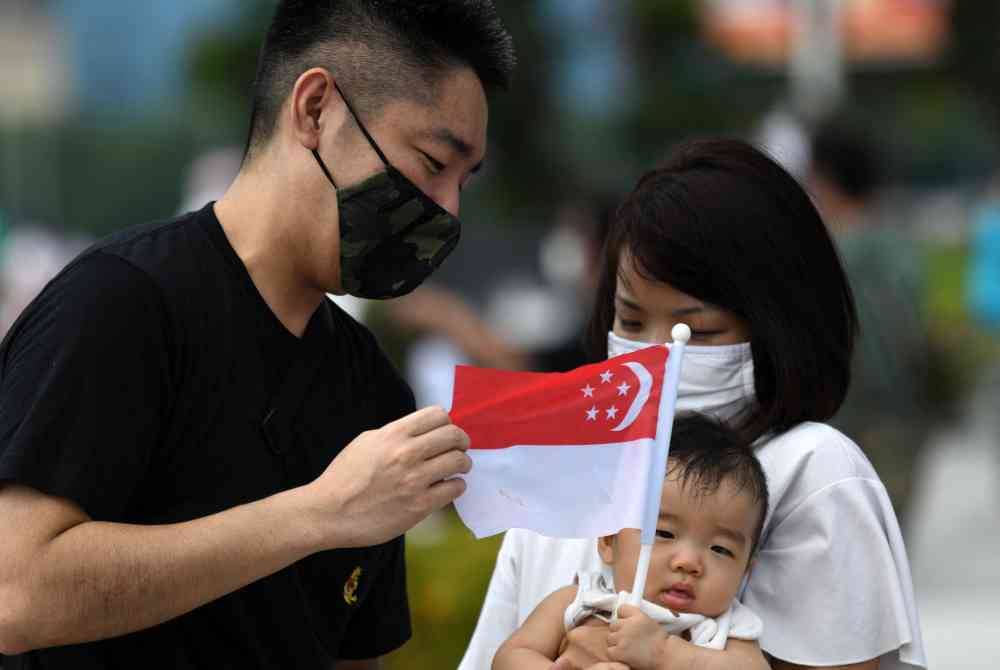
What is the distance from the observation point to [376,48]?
281 cm

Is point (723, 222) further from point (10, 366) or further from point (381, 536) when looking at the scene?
point (10, 366)

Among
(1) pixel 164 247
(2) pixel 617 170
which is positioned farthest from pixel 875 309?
(2) pixel 617 170

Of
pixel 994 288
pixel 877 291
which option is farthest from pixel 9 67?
pixel 877 291

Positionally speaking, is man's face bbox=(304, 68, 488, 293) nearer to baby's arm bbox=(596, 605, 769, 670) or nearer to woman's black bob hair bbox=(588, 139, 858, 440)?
woman's black bob hair bbox=(588, 139, 858, 440)

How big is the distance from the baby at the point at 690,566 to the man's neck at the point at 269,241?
0.67m

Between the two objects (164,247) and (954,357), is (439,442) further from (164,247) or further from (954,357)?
(954,357)

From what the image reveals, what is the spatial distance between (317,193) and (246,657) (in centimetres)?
80

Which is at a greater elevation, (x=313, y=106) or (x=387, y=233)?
(x=313, y=106)

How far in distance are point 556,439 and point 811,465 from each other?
17.3 inches

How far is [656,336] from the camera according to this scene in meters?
2.90

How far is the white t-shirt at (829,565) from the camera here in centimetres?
264

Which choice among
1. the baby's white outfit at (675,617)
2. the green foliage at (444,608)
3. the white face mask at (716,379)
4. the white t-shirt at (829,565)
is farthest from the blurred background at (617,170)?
the baby's white outfit at (675,617)

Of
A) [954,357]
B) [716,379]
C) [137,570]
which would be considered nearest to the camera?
[137,570]

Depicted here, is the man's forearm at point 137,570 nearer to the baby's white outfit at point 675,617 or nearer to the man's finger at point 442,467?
the man's finger at point 442,467
